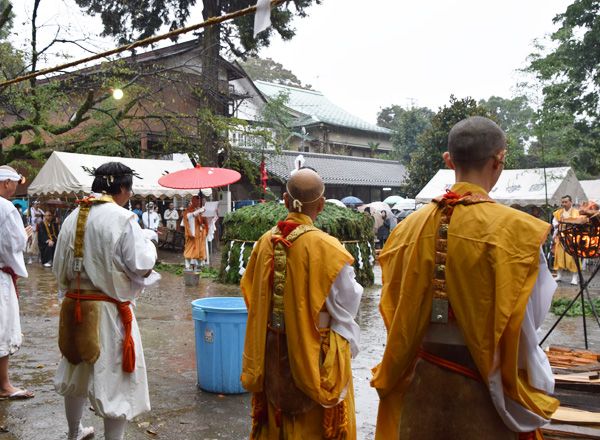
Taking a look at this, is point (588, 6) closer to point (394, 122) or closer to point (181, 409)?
point (181, 409)

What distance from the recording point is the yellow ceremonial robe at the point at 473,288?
2051mm

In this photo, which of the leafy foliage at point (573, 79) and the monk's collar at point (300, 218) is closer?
the monk's collar at point (300, 218)

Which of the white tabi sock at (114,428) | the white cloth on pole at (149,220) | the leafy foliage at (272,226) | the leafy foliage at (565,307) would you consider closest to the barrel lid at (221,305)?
the white tabi sock at (114,428)

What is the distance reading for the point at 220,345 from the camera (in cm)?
502

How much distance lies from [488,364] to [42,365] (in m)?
5.34

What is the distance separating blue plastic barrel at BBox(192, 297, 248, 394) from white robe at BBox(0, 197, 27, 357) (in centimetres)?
154

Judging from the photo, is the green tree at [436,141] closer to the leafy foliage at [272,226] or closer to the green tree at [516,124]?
the green tree at [516,124]

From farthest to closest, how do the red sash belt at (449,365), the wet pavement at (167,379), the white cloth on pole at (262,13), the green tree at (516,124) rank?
the green tree at (516,124) → the wet pavement at (167,379) → the white cloth on pole at (262,13) → the red sash belt at (449,365)

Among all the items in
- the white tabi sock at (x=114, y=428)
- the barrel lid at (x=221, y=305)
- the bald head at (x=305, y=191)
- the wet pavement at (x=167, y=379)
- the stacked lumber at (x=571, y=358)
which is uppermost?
the bald head at (x=305, y=191)

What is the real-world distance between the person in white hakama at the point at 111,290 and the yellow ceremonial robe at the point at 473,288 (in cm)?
187

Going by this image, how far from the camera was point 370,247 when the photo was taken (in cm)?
1231

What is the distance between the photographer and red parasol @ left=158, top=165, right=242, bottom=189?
1185cm

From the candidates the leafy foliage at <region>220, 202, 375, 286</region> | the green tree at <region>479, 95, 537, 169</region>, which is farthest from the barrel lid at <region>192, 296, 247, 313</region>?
the green tree at <region>479, 95, 537, 169</region>

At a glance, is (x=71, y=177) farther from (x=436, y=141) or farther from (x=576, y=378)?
(x=436, y=141)
